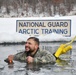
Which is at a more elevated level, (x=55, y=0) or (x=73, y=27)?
(x=55, y=0)

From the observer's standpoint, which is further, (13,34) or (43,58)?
(13,34)

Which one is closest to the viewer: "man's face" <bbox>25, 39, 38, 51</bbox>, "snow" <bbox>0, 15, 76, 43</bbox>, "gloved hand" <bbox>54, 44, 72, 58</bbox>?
"man's face" <bbox>25, 39, 38, 51</bbox>

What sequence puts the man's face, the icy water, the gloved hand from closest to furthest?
the icy water, the man's face, the gloved hand

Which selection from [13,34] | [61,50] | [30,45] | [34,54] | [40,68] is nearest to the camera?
[40,68]

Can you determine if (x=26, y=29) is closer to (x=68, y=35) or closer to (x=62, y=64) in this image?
(x=68, y=35)

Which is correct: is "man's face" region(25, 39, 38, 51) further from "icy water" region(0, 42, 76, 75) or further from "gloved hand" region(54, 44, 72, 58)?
"gloved hand" region(54, 44, 72, 58)

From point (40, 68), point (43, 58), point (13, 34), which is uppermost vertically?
point (13, 34)

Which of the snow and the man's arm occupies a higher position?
the snow

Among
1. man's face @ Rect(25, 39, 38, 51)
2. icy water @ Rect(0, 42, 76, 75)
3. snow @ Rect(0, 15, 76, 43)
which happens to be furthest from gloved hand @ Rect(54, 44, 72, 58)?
snow @ Rect(0, 15, 76, 43)

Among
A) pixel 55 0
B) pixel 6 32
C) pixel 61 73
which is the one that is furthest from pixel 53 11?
pixel 61 73

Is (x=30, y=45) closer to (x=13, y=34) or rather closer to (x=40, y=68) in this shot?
(x=40, y=68)

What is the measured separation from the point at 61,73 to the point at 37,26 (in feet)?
26.7

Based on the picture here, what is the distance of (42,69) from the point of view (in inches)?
340

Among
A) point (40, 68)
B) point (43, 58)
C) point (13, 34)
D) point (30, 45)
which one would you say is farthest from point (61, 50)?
point (13, 34)
